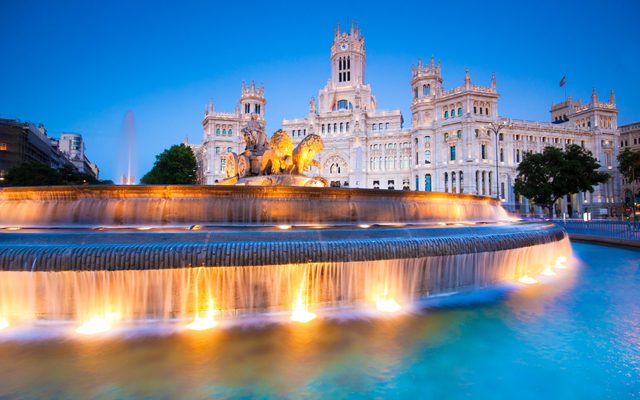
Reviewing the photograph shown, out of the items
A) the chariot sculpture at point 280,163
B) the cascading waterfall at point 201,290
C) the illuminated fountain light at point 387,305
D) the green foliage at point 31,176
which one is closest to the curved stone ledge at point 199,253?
the cascading waterfall at point 201,290

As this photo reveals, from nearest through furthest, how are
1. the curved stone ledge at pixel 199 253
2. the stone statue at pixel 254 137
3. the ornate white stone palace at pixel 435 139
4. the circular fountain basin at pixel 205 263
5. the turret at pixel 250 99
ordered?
1. the curved stone ledge at pixel 199 253
2. the circular fountain basin at pixel 205 263
3. the stone statue at pixel 254 137
4. the ornate white stone palace at pixel 435 139
5. the turret at pixel 250 99

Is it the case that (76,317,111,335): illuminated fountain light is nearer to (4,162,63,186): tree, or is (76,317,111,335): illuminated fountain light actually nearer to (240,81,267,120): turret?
(4,162,63,186): tree

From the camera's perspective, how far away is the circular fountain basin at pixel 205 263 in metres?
5.45

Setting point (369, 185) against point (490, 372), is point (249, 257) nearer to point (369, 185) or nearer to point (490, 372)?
point (490, 372)

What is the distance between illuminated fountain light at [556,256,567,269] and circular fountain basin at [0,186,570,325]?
202 centimetres

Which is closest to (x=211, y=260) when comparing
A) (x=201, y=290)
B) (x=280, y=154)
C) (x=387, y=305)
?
(x=201, y=290)

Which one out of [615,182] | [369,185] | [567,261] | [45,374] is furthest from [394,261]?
[615,182]

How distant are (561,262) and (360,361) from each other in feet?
35.1

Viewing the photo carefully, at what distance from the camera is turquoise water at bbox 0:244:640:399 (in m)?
3.81

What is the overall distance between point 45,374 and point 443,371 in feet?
15.9

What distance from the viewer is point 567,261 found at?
12.2m

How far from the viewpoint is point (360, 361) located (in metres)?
4.50

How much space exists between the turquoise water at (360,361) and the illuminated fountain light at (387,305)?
1.06ft

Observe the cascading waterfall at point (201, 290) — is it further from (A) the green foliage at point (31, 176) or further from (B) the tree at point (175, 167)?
(B) the tree at point (175, 167)
